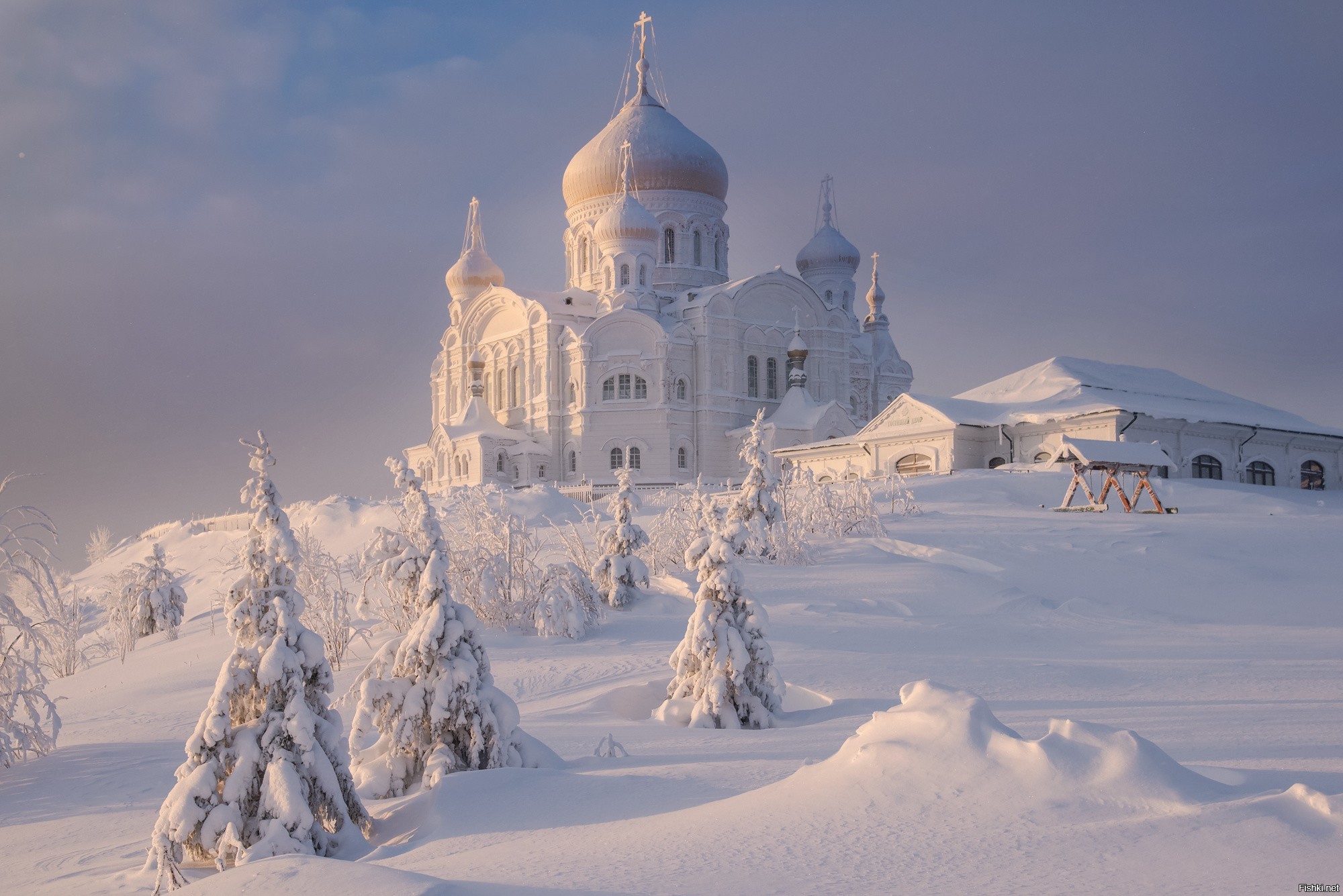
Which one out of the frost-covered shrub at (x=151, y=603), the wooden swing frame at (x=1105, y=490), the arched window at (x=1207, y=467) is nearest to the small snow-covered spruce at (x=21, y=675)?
the frost-covered shrub at (x=151, y=603)

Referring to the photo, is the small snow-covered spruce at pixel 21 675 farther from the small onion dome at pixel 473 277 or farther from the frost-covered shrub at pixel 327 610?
the small onion dome at pixel 473 277

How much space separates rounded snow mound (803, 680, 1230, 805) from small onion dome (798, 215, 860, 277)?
4980 cm

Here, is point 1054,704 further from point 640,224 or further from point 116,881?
point 640,224

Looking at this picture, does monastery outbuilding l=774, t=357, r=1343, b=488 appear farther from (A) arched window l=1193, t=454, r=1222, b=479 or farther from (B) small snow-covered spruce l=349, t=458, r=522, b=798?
(B) small snow-covered spruce l=349, t=458, r=522, b=798

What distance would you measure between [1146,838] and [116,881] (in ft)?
15.0

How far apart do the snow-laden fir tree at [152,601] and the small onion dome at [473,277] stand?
3151 cm

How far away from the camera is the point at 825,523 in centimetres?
1767

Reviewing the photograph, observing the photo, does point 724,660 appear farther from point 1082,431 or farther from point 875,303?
point 875,303

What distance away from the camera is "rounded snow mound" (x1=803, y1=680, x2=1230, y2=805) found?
4.20 metres

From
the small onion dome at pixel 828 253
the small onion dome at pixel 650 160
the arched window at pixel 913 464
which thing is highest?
the small onion dome at pixel 650 160

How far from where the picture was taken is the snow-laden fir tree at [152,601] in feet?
57.5

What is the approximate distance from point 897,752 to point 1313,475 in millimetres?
34382

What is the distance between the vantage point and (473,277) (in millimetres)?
48531

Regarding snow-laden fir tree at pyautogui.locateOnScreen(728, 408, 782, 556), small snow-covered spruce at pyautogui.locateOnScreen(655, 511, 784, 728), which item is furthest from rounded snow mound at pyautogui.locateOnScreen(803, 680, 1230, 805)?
snow-laden fir tree at pyautogui.locateOnScreen(728, 408, 782, 556)
